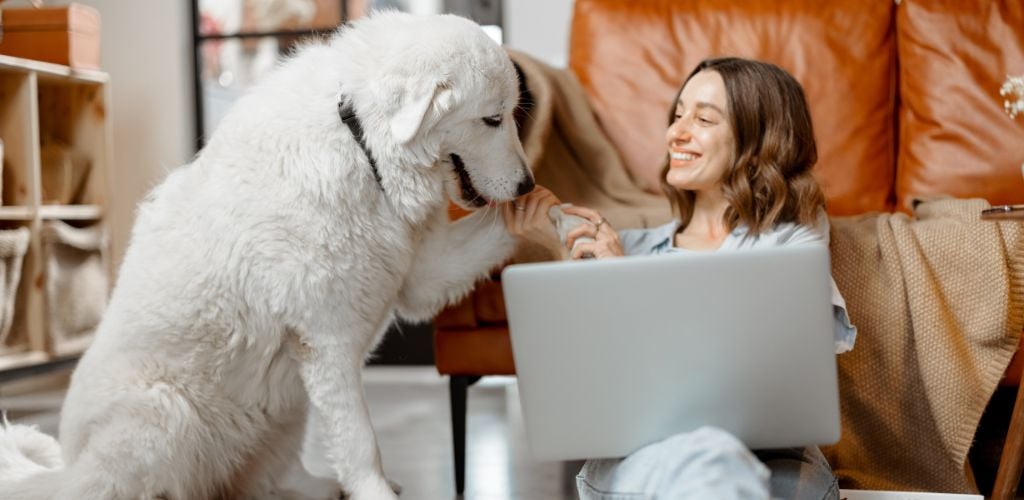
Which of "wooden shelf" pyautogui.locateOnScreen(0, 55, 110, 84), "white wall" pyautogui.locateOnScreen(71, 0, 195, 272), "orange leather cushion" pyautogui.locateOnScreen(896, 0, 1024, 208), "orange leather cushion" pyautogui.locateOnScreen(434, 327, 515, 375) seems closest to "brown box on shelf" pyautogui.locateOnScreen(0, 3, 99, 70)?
"wooden shelf" pyautogui.locateOnScreen(0, 55, 110, 84)

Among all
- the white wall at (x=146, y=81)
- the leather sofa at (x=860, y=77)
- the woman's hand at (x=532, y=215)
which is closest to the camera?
the woman's hand at (x=532, y=215)

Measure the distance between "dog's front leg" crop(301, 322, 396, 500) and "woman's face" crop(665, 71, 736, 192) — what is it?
62cm

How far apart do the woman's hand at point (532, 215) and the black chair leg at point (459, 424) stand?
0.49 meters

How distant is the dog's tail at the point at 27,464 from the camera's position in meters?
1.64

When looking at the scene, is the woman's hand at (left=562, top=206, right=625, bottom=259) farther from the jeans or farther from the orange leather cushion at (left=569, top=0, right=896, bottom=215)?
the orange leather cushion at (left=569, top=0, right=896, bottom=215)

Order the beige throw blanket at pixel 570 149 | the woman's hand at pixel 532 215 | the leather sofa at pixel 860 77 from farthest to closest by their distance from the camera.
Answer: the leather sofa at pixel 860 77, the beige throw blanket at pixel 570 149, the woman's hand at pixel 532 215

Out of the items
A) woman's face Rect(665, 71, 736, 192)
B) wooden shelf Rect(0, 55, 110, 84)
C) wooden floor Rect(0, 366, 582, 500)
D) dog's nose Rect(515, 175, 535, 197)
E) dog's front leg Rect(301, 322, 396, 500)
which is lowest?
wooden floor Rect(0, 366, 582, 500)

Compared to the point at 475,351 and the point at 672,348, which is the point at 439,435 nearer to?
the point at 475,351

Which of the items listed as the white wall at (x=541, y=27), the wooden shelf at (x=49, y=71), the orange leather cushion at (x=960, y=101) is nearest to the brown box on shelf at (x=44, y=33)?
the wooden shelf at (x=49, y=71)

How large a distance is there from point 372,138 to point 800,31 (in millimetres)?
1461

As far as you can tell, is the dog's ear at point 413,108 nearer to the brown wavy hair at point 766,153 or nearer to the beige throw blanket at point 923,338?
the brown wavy hair at point 766,153

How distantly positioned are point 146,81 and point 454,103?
9.70ft

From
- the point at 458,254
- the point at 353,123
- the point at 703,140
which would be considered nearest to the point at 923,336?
the point at 703,140

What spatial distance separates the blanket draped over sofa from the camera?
176 centimetres
